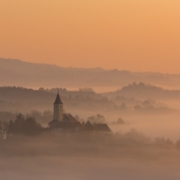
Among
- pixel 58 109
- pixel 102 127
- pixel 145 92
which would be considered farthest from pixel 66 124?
pixel 145 92

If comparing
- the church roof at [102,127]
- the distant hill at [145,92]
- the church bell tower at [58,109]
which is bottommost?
the church roof at [102,127]

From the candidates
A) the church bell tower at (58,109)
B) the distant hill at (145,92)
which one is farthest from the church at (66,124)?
the distant hill at (145,92)

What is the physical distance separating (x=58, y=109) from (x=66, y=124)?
628 millimetres

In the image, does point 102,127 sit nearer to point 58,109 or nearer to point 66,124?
point 66,124

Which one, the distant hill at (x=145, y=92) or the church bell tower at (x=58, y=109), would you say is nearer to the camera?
the distant hill at (x=145, y=92)

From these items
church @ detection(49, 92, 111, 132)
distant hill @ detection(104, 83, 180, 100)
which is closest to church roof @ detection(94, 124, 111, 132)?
church @ detection(49, 92, 111, 132)

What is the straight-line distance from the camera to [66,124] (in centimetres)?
4078

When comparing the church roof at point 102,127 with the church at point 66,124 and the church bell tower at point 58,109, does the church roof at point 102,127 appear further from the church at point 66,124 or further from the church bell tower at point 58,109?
the church bell tower at point 58,109

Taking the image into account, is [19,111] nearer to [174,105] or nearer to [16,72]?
[16,72]

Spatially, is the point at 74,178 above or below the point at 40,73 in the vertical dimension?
below

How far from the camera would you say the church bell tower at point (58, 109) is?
40.7 metres

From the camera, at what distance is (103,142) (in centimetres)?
4056

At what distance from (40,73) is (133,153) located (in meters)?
4.40

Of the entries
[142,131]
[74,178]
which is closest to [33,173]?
[74,178]
